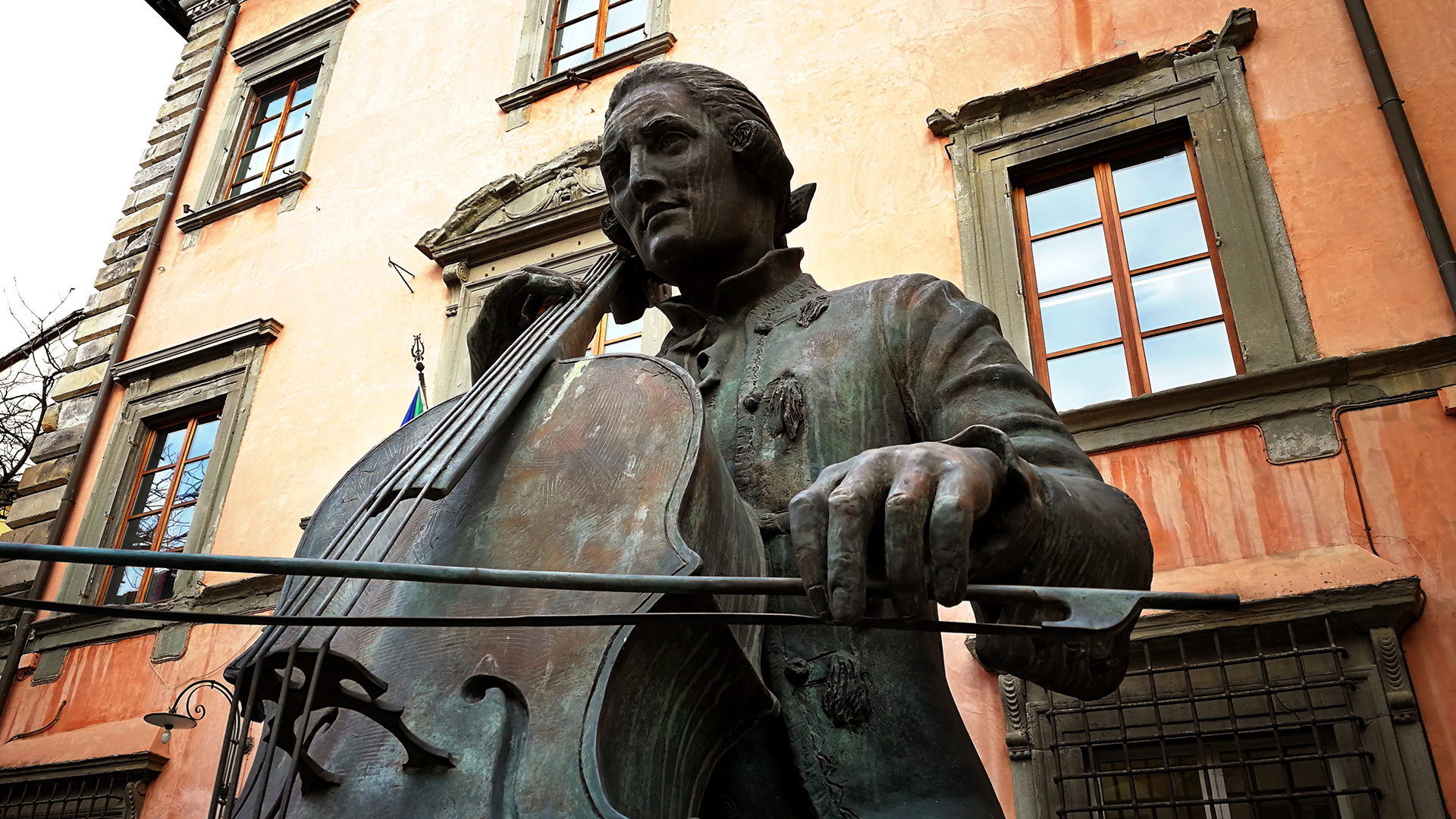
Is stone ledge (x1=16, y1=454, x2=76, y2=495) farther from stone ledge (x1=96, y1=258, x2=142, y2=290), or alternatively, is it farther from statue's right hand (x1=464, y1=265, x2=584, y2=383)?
statue's right hand (x1=464, y1=265, x2=584, y2=383)

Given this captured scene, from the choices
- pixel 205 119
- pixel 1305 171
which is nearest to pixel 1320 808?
pixel 1305 171

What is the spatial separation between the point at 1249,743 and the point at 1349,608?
2.20 feet

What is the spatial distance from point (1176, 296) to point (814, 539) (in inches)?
222

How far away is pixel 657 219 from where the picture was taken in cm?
182

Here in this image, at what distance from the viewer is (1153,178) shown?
21.8ft

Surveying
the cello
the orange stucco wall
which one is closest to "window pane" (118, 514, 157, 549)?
the orange stucco wall

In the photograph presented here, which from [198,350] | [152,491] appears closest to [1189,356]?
[198,350]

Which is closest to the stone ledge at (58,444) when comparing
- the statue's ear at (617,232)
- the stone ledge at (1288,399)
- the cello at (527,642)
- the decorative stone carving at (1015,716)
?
the decorative stone carving at (1015,716)

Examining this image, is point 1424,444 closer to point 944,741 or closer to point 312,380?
point 944,741

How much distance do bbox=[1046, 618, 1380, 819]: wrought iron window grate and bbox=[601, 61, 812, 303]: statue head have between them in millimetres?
3445

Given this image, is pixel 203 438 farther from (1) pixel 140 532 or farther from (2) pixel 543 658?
(2) pixel 543 658

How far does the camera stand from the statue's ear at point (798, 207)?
6.73 feet

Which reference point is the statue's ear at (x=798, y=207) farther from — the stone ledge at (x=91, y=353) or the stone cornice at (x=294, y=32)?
the stone cornice at (x=294, y=32)

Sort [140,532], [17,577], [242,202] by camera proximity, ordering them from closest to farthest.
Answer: [17,577] < [140,532] < [242,202]
